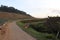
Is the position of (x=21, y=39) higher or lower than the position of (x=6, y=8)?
higher

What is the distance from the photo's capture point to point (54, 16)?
22.1m

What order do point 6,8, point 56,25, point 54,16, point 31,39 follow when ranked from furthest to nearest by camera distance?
point 6,8 < point 54,16 < point 56,25 < point 31,39

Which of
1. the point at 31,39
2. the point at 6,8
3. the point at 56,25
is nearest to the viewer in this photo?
the point at 31,39

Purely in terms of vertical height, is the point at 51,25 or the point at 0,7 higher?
the point at 51,25

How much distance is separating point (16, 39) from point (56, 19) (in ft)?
18.0

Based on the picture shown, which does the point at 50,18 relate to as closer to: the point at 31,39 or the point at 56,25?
the point at 56,25

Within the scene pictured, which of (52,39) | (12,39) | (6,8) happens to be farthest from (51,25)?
(6,8)

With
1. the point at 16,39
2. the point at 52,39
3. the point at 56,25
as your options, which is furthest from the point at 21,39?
the point at 56,25

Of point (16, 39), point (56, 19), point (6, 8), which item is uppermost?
point (56, 19)

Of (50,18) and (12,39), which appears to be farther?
(50,18)

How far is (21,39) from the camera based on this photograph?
18.0 meters

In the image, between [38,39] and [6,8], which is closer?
[38,39]

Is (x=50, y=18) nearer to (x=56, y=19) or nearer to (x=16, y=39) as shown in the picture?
(x=56, y=19)

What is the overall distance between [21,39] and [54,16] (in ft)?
18.6
